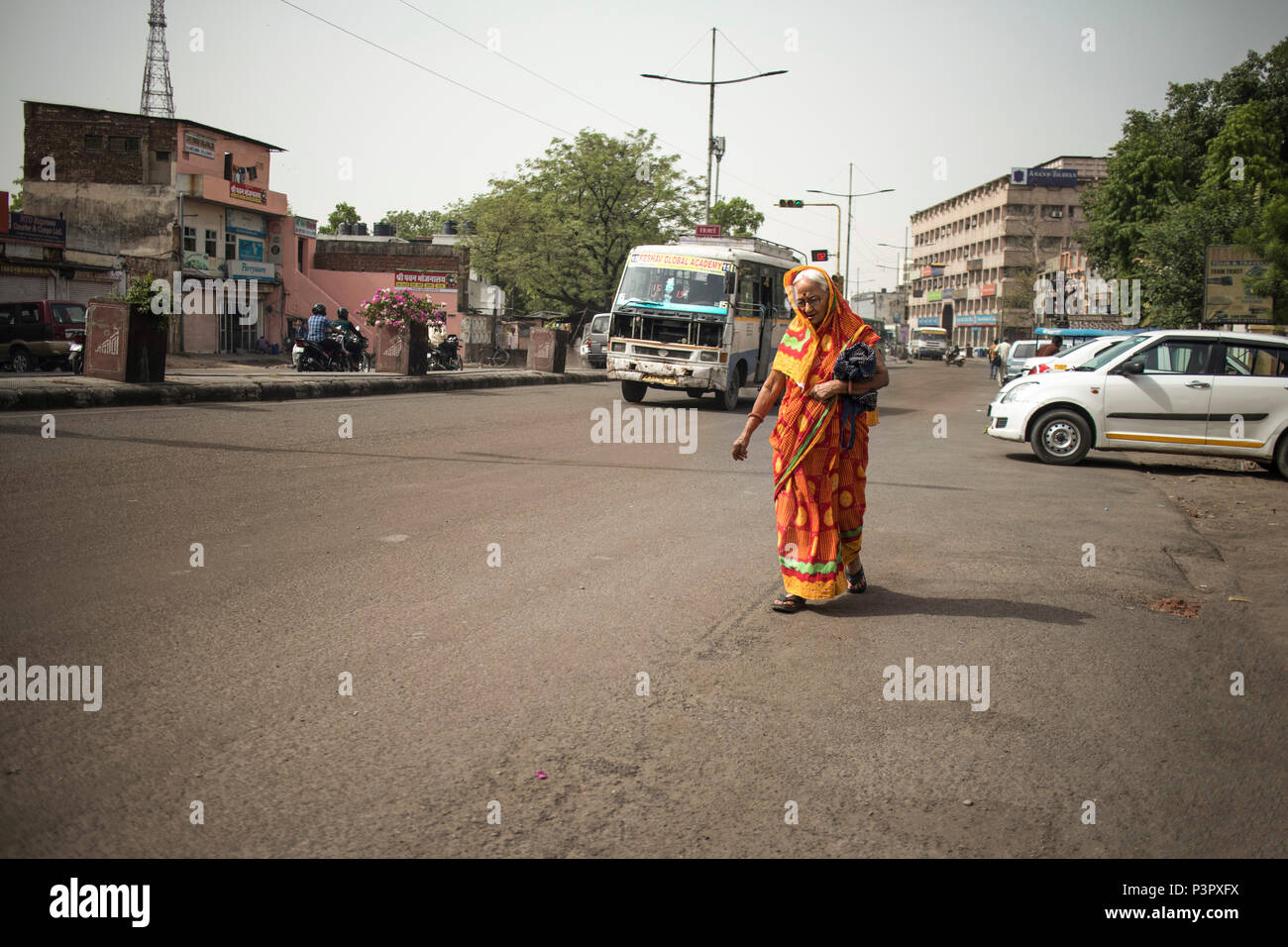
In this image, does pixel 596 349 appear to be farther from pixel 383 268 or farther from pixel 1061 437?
pixel 1061 437

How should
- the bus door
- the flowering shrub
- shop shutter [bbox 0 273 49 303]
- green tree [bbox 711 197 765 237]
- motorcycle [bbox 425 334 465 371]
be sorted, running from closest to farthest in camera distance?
the bus door → the flowering shrub → motorcycle [bbox 425 334 465 371] → shop shutter [bbox 0 273 49 303] → green tree [bbox 711 197 765 237]

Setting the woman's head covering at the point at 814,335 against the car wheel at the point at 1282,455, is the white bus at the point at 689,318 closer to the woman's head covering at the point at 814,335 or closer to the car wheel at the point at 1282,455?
the car wheel at the point at 1282,455

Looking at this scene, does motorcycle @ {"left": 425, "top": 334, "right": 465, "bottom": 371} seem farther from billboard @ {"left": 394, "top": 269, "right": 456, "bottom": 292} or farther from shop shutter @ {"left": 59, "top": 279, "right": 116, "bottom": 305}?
billboard @ {"left": 394, "top": 269, "right": 456, "bottom": 292}

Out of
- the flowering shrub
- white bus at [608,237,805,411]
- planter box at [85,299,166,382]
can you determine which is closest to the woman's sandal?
planter box at [85,299,166,382]

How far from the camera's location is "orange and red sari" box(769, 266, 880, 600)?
5.34 metres

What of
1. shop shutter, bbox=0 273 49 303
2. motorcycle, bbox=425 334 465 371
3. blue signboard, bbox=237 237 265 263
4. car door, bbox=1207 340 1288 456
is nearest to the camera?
car door, bbox=1207 340 1288 456

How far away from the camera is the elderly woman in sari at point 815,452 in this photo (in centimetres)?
534

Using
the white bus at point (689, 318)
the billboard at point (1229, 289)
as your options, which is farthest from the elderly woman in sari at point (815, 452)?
the billboard at point (1229, 289)

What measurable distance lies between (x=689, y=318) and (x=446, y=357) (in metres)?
13.1

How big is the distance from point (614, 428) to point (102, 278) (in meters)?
28.0

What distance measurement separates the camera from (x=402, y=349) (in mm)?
23656

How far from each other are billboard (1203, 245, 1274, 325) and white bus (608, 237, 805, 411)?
16492 mm

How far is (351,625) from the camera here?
15.3ft
